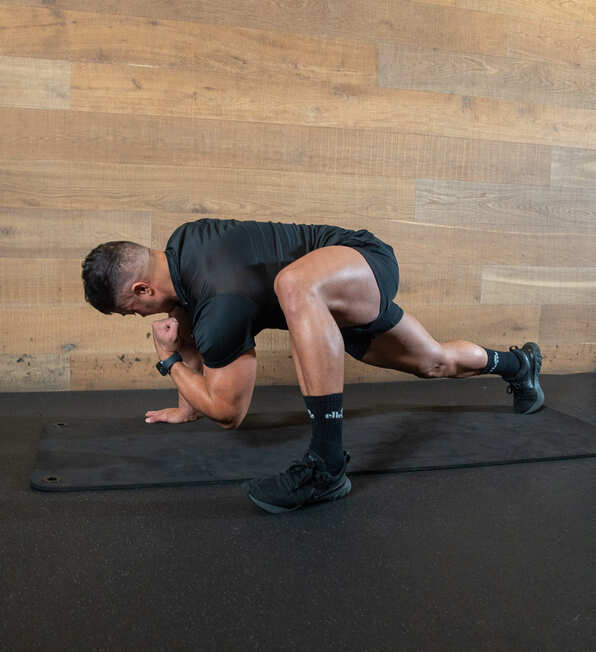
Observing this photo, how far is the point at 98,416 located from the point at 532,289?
220 cm

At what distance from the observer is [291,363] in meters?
2.96

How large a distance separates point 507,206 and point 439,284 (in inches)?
20.9

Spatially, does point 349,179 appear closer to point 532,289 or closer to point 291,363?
point 291,363

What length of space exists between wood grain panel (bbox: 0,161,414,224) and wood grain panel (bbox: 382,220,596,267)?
0.11 m

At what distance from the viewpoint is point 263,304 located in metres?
1.81

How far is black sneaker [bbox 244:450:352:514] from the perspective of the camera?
5.24 ft

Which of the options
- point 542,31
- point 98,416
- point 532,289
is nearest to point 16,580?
point 98,416

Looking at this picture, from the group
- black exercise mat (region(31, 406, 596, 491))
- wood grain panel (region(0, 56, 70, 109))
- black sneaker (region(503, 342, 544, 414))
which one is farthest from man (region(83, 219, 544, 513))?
wood grain panel (region(0, 56, 70, 109))

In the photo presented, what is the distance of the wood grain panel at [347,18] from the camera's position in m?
2.61

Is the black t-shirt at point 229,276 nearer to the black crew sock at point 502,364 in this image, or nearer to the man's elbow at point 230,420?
the man's elbow at point 230,420

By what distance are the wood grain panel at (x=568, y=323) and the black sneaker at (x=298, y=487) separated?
6.70 ft

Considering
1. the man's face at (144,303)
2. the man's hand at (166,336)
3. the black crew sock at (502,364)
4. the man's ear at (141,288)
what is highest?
the man's ear at (141,288)

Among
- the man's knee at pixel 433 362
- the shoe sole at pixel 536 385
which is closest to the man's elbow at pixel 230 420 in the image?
the man's knee at pixel 433 362

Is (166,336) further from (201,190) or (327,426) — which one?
(201,190)
